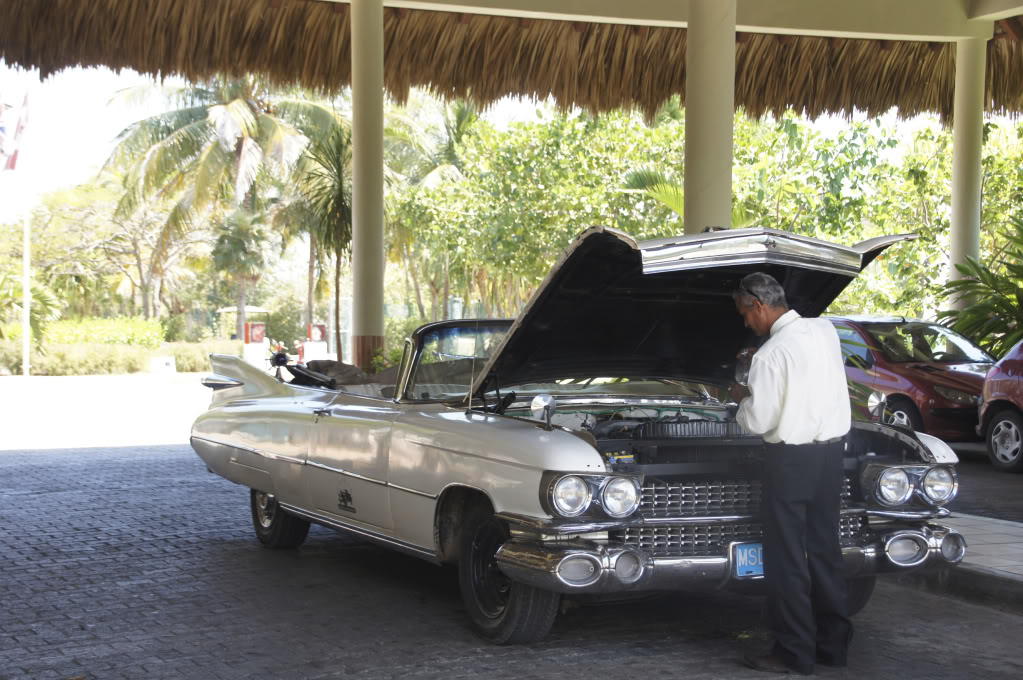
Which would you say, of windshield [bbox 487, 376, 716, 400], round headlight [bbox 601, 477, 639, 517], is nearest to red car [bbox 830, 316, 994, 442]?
windshield [bbox 487, 376, 716, 400]

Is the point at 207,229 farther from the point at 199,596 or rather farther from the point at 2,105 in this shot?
the point at 199,596

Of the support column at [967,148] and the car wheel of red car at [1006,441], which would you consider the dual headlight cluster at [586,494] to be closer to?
the car wheel of red car at [1006,441]

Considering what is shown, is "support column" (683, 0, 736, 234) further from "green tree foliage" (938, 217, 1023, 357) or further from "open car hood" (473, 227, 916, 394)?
"green tree foliage" (938, 217, 1023, 357)

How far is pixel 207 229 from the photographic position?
171 feet

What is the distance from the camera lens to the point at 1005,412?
12.1 meters

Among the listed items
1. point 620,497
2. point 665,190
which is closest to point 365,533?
point 620,497

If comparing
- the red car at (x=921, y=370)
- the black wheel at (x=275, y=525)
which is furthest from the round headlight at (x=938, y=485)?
the red car at (x=921, y=370)

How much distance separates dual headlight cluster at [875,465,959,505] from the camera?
5477mm

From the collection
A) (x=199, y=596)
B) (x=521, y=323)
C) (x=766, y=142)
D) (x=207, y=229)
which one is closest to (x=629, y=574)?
(x=521, y=323)

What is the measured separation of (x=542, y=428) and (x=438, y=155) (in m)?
40.7

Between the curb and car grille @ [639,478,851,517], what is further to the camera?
the curb

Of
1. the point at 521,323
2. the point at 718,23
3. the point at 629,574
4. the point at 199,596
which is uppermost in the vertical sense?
the point at 718,23

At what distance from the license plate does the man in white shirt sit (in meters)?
0.08

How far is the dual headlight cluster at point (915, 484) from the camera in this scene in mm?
5477
